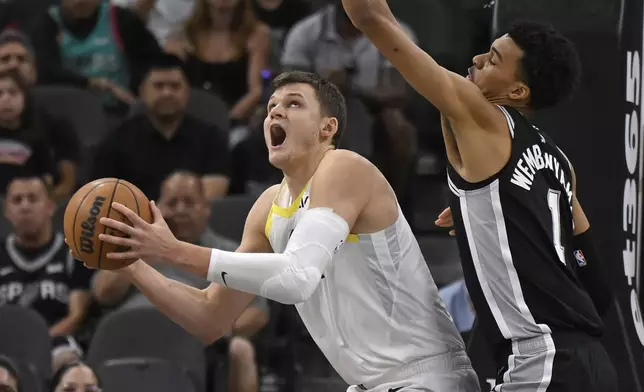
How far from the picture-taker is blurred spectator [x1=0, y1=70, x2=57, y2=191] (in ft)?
26.1

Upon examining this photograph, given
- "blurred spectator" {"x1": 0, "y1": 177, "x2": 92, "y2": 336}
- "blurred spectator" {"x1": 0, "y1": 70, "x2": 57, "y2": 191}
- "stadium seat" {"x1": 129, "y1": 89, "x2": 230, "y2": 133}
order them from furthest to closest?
→ "stadium seat" {"x1": 129, "y1": 89, "x2": 230, "y2": 133}
"blurred spectator" {"x1": 0, "y1": 70, "x2": 57, "y2": 191}
"blurred spectator" {"x1": 0, "y1": 177, "x2": 92, "y2": 336}

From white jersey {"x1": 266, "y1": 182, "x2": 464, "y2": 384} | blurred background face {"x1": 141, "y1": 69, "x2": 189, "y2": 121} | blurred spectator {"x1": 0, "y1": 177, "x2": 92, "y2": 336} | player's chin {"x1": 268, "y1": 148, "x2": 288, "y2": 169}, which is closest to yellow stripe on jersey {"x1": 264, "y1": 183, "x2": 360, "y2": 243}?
white jersey {"x1": 266, "y1": 182, "x2": 464, "y2": 384}

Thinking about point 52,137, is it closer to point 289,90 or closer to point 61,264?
point 61,264

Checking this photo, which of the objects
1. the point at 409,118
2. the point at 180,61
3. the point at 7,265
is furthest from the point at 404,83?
the point at 7,265

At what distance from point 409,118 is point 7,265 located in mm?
2997

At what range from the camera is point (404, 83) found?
796 centimetres

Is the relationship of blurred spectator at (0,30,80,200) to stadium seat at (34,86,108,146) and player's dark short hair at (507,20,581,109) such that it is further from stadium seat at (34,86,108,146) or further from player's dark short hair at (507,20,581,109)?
player's dark short hair at (507,20,581,109)

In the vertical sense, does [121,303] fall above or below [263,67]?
below

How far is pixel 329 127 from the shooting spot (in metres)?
4.08

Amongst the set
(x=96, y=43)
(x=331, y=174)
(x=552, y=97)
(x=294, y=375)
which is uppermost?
(x=96, y=43)

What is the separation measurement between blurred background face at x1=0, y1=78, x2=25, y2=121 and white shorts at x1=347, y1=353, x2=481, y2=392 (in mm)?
4858

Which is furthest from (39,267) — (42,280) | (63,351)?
(63,351)

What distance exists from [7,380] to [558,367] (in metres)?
3.45

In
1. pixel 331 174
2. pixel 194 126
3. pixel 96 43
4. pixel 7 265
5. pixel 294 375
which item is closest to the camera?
pixel 331 174
